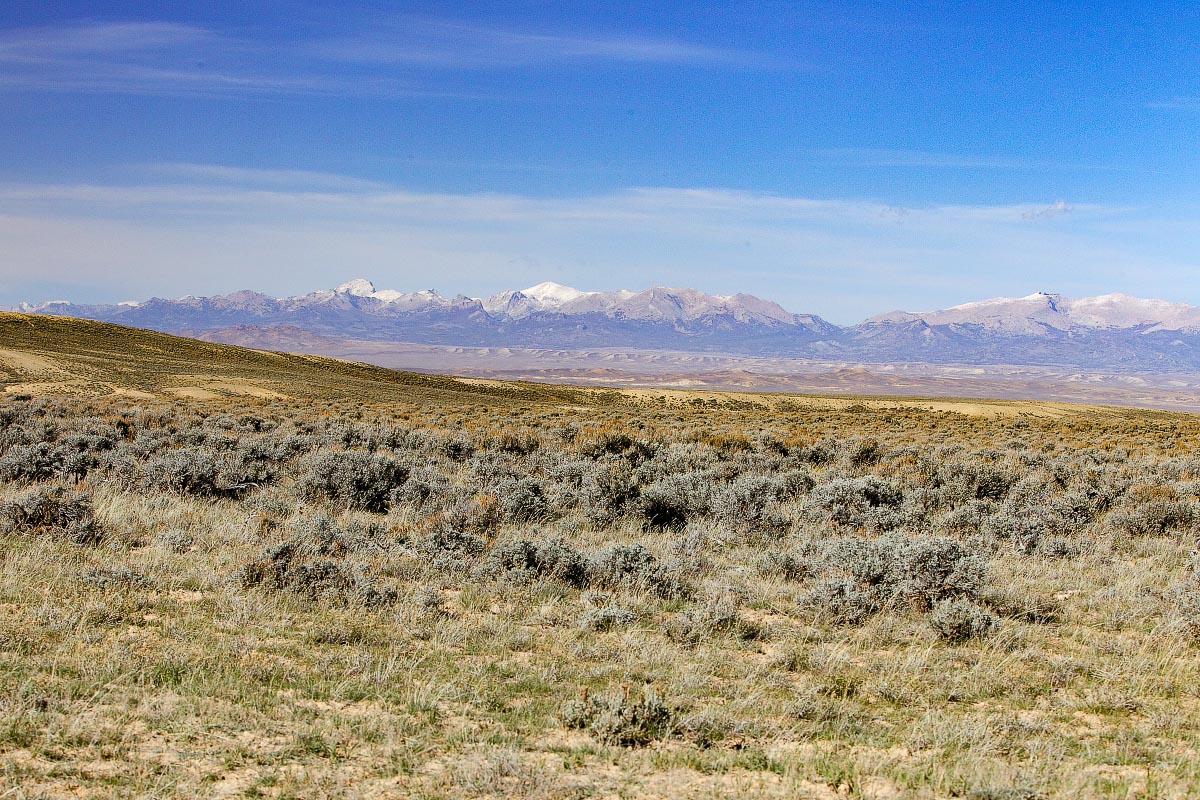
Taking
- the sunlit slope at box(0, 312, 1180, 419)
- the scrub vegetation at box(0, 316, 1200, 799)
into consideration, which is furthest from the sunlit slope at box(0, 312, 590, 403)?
the scrub vegetation at box(0, 316, 1200, 799)

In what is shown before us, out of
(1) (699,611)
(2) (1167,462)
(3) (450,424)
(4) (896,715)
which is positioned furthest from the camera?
(3) (450,424)

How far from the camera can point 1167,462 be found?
65.5 ft

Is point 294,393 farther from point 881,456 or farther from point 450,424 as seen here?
point 881,456

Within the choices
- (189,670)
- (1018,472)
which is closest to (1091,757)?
(189,670)

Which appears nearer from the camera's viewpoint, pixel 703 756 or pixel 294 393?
pixel 703 756

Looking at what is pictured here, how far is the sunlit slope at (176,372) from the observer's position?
3738cm

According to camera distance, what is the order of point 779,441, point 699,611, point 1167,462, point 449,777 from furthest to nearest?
point 779,441 < point 1167,462 < point 699,611 < point 449,777

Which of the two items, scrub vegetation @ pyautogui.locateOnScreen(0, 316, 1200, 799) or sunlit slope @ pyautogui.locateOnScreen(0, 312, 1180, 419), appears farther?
sunlit slope @ pyautogui.locateOnScreen(0, 312, 1180, 419)

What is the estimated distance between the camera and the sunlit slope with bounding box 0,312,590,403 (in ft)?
123

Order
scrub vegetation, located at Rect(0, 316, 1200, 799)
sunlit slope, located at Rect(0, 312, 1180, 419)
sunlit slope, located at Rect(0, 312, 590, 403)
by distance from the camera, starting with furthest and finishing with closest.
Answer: sunlit slope, located at Rect(0, 312, 1180, 419)
sunlit slope, located at Rect(0, 312, 590, 403)
scrub vegetation, located at Rect(0, 316, 1200, 799)

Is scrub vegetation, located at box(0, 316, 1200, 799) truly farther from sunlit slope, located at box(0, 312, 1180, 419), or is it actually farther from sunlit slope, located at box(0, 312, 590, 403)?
sunlit slope, located at box(0, 312, 1180, 419)

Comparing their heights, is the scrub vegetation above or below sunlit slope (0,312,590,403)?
below

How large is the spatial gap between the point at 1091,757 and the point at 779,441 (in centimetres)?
1793

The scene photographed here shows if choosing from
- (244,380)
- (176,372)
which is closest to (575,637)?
(244,380)
